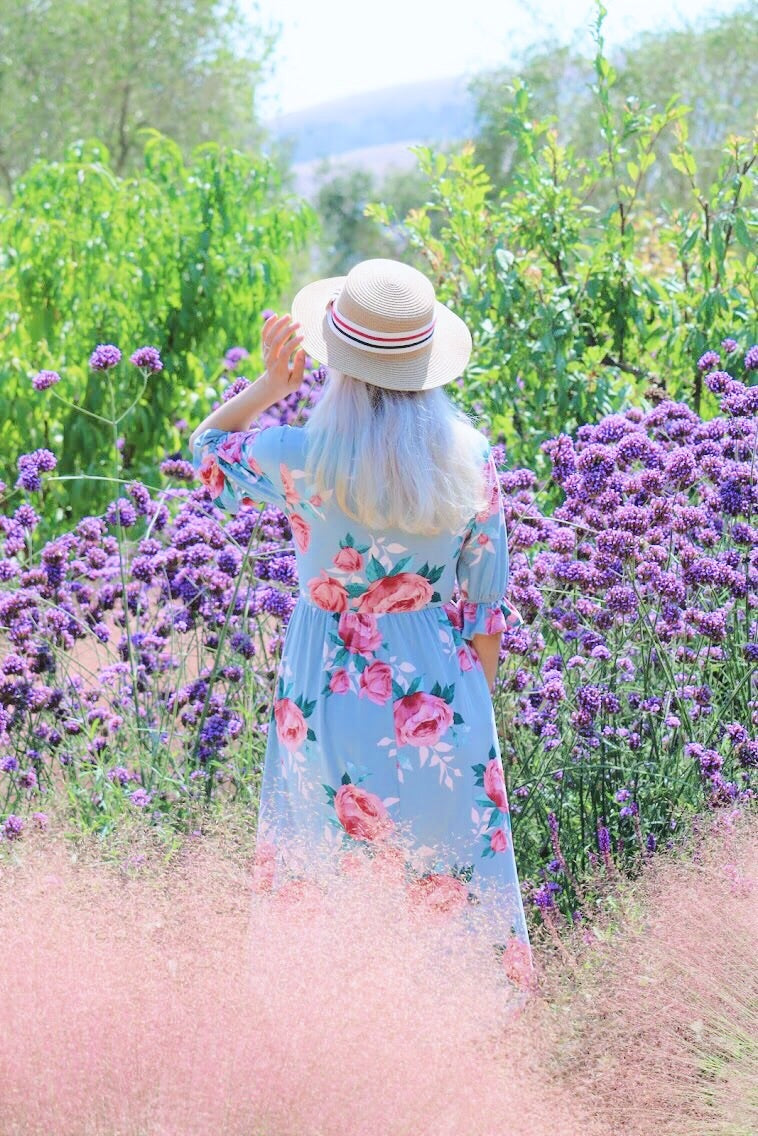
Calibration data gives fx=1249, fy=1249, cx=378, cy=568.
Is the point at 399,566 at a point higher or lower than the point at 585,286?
higher

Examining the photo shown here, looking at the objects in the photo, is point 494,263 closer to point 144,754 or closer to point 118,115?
point 144,754

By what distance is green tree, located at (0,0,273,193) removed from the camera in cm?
2267

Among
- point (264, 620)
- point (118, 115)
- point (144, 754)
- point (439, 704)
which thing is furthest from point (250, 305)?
point (118, 115)

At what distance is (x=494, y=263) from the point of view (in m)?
5.11

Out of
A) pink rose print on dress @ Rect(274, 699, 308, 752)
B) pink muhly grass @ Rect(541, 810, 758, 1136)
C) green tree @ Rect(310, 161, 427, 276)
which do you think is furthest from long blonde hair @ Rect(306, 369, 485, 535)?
green tree @ Rect(310, 161, 427, 276)

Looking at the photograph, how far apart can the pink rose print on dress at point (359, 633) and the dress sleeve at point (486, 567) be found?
21 cm

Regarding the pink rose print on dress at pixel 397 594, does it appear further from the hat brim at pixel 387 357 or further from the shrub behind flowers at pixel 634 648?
the shrub behind flowers at pixel 634 648

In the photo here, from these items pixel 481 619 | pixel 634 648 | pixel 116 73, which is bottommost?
pixel 116 73

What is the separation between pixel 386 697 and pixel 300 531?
37 cm

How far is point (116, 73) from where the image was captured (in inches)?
904

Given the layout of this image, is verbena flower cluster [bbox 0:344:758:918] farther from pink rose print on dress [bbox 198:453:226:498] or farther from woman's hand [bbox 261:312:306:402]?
woman's hand [bbox 261:312:306:402]

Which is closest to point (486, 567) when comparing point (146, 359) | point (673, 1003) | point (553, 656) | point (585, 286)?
point (673, 1003)

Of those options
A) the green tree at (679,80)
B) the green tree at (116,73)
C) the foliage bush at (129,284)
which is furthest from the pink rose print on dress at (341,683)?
the green tree at (679,80)

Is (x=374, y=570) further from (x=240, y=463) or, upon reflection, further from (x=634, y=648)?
(x=634, y=648)
